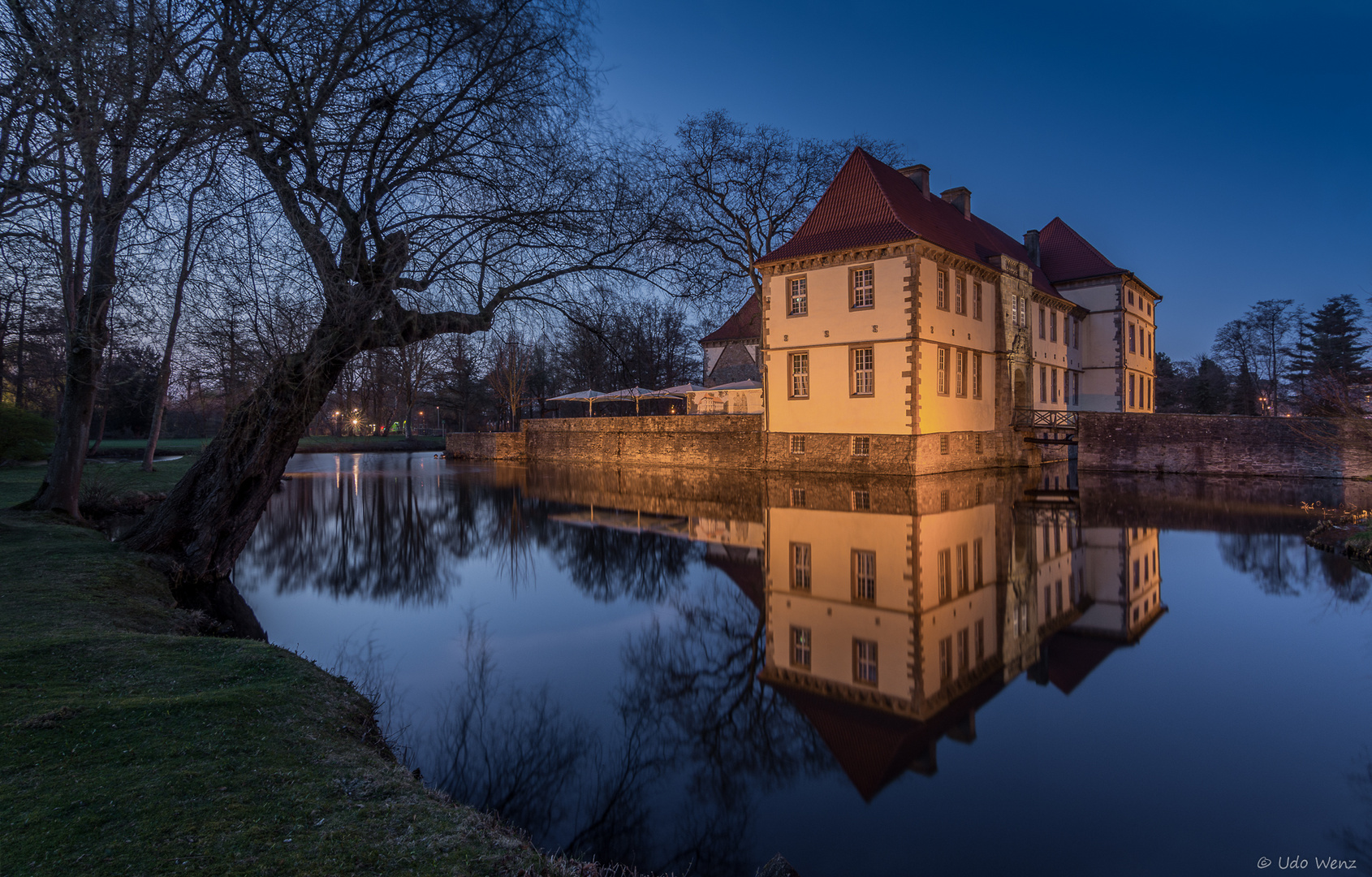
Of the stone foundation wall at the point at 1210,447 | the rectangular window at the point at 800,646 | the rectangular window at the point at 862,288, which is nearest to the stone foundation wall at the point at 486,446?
the rectangular window at the point at 862,288

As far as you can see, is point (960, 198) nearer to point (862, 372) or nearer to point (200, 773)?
point (862, 372)

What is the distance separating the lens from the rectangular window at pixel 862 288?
21.8 m

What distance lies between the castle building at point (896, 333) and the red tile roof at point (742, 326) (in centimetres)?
1015

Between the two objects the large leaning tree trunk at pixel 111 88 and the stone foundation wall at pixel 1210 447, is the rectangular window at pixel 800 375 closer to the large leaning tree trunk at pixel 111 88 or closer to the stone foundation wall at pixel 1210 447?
the stone foundation wall at pixel 1210 447

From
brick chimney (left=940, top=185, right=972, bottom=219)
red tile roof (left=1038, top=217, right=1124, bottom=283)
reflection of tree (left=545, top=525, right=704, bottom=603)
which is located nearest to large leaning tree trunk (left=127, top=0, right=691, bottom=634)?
reflection of tree (left=545, top=525, right=704, bottom=603)

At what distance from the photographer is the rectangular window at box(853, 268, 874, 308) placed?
21.8 metres

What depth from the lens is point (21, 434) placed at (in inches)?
905

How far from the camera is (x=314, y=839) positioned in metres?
2.48

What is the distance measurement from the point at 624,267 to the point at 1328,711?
6474mm

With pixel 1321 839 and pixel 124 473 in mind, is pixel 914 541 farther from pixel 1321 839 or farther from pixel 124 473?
pixel 124 473

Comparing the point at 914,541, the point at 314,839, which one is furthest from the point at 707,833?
the point at 914,541

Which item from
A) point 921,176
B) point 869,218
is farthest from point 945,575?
point 921,176

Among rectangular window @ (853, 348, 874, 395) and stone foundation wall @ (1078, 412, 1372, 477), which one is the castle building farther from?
stone foundation wall @ (1078, 412, 1372, 477)

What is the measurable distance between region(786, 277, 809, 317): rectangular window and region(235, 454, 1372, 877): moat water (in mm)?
12200
